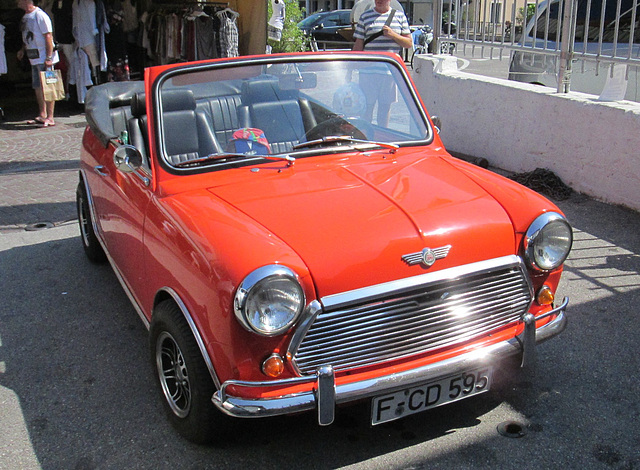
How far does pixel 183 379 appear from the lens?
296cm

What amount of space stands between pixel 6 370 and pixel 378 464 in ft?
7.20

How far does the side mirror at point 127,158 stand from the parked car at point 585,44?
4.32 metres

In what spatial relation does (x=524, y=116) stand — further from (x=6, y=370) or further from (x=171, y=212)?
(x=6, y=370)

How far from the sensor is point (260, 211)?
2.93 m

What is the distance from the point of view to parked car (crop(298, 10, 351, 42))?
24422mm

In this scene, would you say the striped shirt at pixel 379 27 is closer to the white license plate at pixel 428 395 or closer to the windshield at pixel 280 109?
the windshield at pixel 280 109

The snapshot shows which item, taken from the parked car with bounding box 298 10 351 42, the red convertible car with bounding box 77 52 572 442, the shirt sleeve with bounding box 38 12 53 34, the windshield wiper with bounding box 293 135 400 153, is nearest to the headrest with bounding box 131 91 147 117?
the red convertible car with bounding box 77 52 572 442

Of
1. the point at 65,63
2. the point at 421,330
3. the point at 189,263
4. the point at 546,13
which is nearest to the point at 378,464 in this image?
the point at 421,330

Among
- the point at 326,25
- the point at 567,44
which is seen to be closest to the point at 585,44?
the point at 567,44

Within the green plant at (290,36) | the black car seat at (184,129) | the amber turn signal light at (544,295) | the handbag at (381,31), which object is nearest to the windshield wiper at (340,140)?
the black car seat at (184,129)

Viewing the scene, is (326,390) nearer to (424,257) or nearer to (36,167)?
(424,257)

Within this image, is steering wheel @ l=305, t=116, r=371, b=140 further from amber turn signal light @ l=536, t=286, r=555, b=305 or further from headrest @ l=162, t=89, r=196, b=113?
amber turn signal light @ l=536, t=286, r=555, b=305

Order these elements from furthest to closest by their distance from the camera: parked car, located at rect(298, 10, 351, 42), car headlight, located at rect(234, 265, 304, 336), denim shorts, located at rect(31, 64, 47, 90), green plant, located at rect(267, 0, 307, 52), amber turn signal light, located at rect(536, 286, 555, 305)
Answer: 1. parked car, located at rect(298, 10, 351, 42)
2. green plant, located at rect(267, 0, 307, 52)
3. denim shorts, located at rect(31, 64, 47, 90)
4. amber turn signal light, located at rect(536, 286, 555, 305)
5. car headlight, located at rect(234, 265, 304, 336)

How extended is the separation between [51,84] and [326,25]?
17.0m
